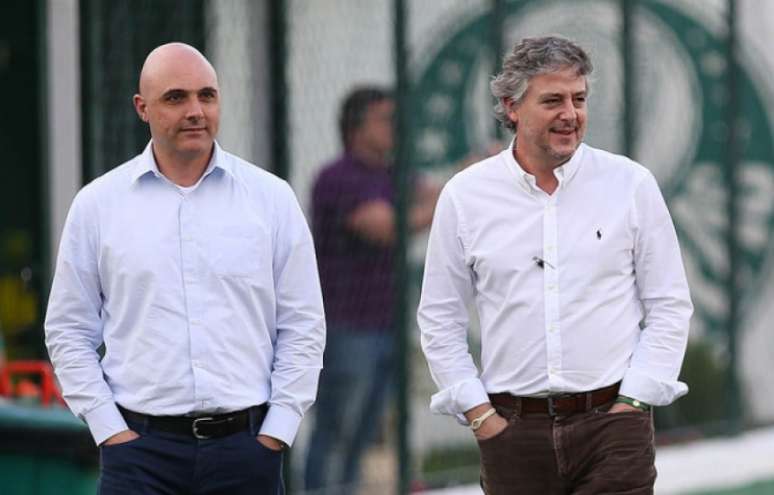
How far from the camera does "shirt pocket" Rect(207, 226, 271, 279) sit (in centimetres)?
534

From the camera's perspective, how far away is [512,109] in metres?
5.66

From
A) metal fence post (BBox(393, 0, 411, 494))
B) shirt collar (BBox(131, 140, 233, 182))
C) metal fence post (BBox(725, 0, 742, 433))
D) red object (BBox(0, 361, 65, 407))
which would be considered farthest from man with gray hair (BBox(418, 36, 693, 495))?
metal fence post (BBox(725, 0, 742, 433))

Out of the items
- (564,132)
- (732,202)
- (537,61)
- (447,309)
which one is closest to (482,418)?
(447,309)

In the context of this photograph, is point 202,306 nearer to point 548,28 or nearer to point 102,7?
point 102,7

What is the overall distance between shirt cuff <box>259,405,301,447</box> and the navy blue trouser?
0.07 metres

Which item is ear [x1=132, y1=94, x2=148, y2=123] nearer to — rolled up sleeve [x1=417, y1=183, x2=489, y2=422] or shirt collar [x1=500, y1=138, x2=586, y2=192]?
rolled up sleeve [x1=417, y1=183, x2=489, y2=422]

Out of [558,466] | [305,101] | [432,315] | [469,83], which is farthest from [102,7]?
[558,466]

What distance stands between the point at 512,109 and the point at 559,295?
53 cm

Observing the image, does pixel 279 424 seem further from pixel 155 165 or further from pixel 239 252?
pixel 155 165

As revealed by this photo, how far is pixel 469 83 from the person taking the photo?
28.8 ft

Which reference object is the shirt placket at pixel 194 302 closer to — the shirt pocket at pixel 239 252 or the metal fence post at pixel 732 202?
the shirt pocket at pixel 239 252

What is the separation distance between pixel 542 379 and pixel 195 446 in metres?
0.95

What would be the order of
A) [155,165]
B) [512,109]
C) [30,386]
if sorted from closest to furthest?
[155,165] < [512,109] < [30,386]

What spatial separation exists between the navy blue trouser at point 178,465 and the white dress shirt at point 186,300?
0.07m
